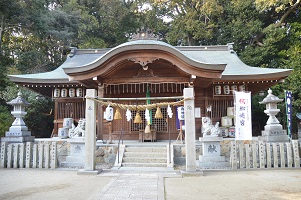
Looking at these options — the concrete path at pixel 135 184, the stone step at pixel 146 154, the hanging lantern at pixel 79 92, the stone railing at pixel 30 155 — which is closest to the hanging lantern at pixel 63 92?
the hanging lantern at pixel 79 92

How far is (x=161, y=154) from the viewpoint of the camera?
27.7 ft

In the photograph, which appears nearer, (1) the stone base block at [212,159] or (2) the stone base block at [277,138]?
(1) the stone base block at [212,159]

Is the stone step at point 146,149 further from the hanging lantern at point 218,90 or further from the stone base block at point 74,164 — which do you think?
the hanging lantern at point 218,90

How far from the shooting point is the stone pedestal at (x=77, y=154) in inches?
316

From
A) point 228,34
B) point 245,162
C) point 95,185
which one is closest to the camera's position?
point 95,185

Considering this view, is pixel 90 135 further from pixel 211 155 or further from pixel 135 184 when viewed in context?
pixel 211 155

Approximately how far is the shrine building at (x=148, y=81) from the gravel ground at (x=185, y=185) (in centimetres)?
383

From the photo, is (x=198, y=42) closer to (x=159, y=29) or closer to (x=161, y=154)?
(x=159, y=29)

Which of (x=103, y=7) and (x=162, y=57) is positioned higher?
(x=103, y=7)

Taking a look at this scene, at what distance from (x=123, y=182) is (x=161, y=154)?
Result: 309 cm

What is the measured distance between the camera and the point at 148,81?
10.1m

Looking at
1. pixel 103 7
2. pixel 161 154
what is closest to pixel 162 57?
pixel 161 154

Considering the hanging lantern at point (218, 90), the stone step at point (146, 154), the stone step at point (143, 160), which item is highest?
the hanging lantern at point (218, 90)

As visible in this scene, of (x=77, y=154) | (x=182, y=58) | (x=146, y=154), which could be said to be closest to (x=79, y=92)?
(x=77, y=154)
